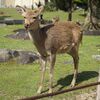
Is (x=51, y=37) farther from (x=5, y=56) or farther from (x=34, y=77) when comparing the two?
(x=5, y=56)

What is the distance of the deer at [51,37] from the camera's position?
9891 mm

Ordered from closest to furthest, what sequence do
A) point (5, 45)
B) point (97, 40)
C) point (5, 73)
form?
point (5, 73)
point (5, 45)
point (97, 40)

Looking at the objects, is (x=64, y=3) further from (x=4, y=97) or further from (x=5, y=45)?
(x=4, y=97)

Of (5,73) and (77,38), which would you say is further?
(5,73)

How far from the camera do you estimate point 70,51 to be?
11750mm

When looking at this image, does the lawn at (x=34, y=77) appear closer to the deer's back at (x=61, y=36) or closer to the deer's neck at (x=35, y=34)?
the deer's back at (x=61, y=36)

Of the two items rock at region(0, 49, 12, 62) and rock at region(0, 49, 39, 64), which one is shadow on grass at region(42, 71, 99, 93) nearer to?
rock at region(0, 49, 39, 64)

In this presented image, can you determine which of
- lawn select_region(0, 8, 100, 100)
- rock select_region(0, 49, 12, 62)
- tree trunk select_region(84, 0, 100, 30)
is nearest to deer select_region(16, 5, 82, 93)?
lawn select_region(0, 8, 100, 100)

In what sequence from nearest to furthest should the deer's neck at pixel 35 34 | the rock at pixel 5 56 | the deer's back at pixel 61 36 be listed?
the deer's neck at pixel 35 34
the deer's back at pixel 61 36
the rock at pixel 5 56

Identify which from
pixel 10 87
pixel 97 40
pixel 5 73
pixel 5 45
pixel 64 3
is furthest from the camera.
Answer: pixel 64 3

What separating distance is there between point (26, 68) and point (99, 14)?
1636cm

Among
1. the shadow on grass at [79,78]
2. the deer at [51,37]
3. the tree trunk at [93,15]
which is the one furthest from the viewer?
the tree trunk at [93,15]

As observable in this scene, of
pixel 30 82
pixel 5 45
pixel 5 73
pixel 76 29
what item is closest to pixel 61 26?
pixel 76 29

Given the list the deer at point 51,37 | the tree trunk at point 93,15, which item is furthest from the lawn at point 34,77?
the tree trunk at point 93,15
